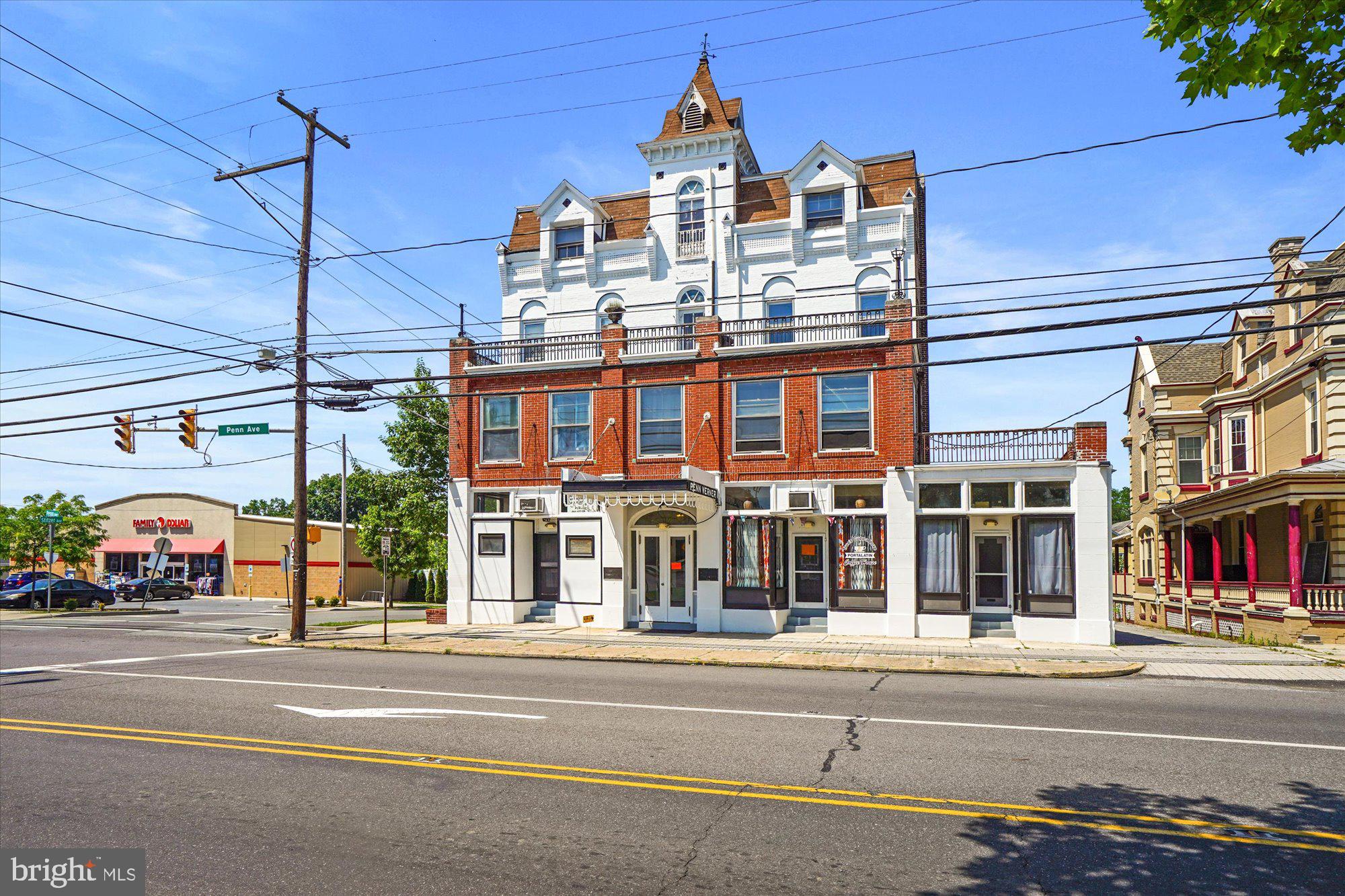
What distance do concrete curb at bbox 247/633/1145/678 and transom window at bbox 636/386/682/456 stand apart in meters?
6.90

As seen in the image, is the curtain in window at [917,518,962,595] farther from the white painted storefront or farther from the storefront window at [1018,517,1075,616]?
the storefront window at [1018,517,1075,616]

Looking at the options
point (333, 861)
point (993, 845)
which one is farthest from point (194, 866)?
point (993, 845)

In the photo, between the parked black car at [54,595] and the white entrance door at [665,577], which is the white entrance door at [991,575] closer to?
the white entrance door at [665,577]

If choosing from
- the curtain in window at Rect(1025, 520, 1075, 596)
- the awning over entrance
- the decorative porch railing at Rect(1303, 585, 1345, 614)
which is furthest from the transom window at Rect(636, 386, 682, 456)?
the decorative porch railing at Rect(1303, 585, 1345, 614)

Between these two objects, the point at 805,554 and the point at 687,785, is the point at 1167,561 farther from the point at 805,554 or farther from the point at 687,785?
the point at 687,785

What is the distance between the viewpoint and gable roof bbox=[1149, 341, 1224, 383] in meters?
37.8

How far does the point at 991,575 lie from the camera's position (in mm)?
21828

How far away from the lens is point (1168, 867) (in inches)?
233

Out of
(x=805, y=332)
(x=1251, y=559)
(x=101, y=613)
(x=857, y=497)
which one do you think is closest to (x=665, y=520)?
(x=857, y=497)

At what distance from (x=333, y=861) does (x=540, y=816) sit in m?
1.64

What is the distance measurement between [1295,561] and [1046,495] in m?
Result: 8.19

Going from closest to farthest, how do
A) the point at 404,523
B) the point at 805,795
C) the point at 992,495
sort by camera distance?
the point at 805,795 → the point at 992,495 → the point at 404,523

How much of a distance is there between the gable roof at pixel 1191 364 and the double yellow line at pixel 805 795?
3551cm

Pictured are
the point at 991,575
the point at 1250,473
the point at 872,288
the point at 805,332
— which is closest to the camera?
the point at 991,575
